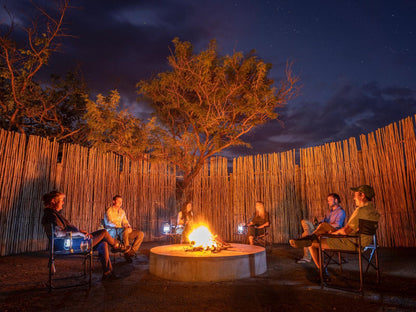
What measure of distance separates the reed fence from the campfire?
3.50m

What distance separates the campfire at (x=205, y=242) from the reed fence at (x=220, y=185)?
3.50 m

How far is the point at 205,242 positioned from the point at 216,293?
1.57 metres

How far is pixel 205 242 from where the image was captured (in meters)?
4.81

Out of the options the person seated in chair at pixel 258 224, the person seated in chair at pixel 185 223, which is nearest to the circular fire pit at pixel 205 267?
the person seated in chair at pixel 258 224

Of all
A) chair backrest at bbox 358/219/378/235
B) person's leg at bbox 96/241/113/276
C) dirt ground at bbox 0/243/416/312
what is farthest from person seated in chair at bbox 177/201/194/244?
chair backrest at bbox 358/219/378/235

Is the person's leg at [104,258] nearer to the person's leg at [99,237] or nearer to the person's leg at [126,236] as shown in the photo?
the person's leg at [99,237]

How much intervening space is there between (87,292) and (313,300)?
2443mm

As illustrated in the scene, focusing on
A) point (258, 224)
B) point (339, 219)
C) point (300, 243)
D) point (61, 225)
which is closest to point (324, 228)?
point (300, 243)

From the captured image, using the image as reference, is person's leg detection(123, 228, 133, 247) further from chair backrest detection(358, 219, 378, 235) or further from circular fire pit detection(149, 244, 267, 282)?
chair backrest detection(358, 219, 378, 235)

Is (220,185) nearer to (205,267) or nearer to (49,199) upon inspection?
(205,267)

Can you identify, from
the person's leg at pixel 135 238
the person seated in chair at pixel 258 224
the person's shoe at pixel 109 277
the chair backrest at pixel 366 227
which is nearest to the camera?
the chair backrest at pixel 366 227

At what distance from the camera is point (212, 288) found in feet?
11.4

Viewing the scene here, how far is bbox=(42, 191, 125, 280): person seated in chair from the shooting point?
11.8 feet

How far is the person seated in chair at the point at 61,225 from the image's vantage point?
3.60m
